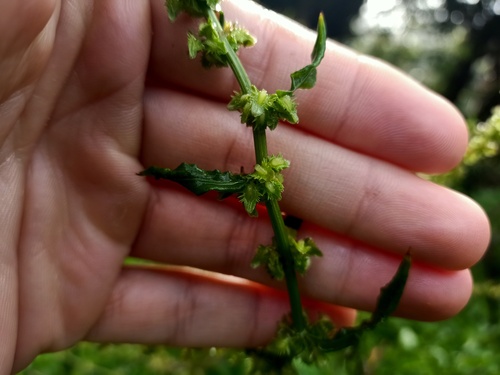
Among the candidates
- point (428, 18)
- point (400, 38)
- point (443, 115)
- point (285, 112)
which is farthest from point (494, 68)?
point (285, 112)

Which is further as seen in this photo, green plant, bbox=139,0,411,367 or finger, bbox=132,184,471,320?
finger, bbox=132,184,471,320

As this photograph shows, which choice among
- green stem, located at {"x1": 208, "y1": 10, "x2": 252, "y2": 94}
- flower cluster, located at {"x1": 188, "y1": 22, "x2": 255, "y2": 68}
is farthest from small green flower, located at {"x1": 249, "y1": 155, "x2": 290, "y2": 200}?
flower cluster, located at {"x1": 188, "y1": 22, "x2": 255, "y2": 68}

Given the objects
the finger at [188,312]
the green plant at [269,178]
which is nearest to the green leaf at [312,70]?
the green plant at [269,178]

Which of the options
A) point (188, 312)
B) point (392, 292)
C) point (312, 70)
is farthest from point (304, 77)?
point (188, 312)

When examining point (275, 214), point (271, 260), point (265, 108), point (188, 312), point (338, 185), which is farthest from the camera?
point (188, 312)

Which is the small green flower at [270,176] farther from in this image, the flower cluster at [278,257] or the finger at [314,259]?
the finger at [314,259]

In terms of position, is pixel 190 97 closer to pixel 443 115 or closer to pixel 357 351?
pixel 443 115

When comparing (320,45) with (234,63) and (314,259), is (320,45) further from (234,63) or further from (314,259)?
(314,259)

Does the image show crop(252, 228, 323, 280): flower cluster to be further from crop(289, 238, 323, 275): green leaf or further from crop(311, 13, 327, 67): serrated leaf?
crop(311, 13, 327, 67): serrated leaf
